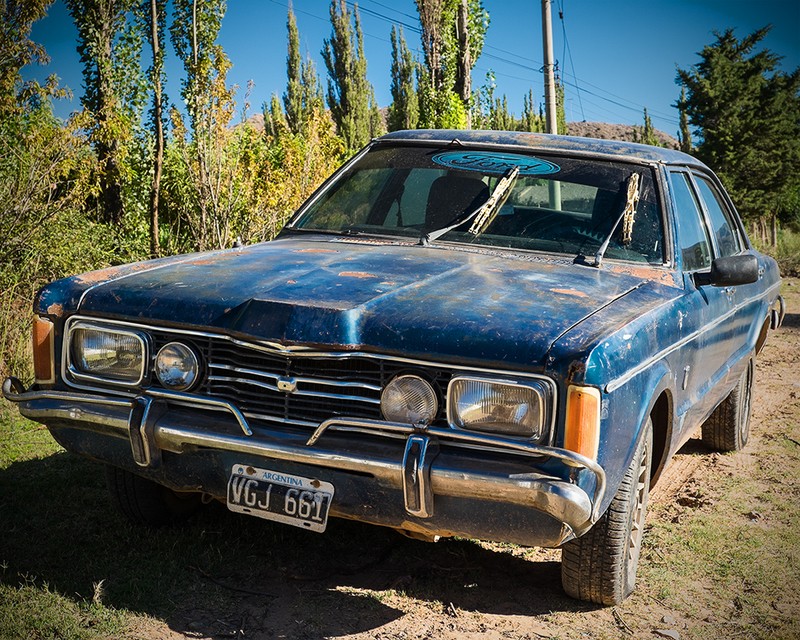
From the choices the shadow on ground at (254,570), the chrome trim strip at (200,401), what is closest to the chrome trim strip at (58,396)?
the chrome trim strip at (200,401)

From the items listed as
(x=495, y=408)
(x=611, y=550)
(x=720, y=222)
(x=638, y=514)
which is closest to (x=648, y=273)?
(x=638, y=514)

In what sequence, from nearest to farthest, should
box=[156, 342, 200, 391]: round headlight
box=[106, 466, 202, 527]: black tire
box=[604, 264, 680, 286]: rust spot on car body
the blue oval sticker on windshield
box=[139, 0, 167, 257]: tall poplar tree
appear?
box=[156, 342, 200, 391]: round headlight → box=[604, 264, 680, 286]: rust spot on car body → box=[106, 466, 202, 527]: black tire → the blue oval sticker on windshield → box=[139, 0, 167, 257]: tall poplar tree

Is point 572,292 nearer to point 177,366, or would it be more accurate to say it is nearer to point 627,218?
point 627,218

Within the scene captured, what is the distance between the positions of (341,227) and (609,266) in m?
1.38

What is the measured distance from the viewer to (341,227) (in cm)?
423

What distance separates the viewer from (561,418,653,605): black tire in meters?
3.01

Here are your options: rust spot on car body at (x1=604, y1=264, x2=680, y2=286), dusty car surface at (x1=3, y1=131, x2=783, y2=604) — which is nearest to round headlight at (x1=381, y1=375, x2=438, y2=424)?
dusty car surface at (x1=3, y1=131, x2=783, y2=604)

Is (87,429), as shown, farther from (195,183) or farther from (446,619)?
(195,183)

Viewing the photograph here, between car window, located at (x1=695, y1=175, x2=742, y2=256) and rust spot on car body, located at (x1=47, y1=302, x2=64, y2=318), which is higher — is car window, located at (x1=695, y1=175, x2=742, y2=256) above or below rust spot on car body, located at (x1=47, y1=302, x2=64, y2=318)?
above

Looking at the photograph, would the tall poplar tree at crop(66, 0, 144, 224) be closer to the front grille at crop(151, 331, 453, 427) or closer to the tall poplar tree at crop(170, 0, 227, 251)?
the tall poplar tree at crop(170, 0, 227, 251)

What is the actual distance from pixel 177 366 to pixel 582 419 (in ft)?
4.62

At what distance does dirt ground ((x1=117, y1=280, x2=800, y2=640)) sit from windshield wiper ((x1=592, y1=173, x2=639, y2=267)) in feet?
4.50

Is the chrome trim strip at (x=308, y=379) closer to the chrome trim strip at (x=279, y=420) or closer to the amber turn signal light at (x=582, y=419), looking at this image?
the chrome trim strip at (x=279, y=420)

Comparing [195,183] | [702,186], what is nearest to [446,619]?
[702,186]
